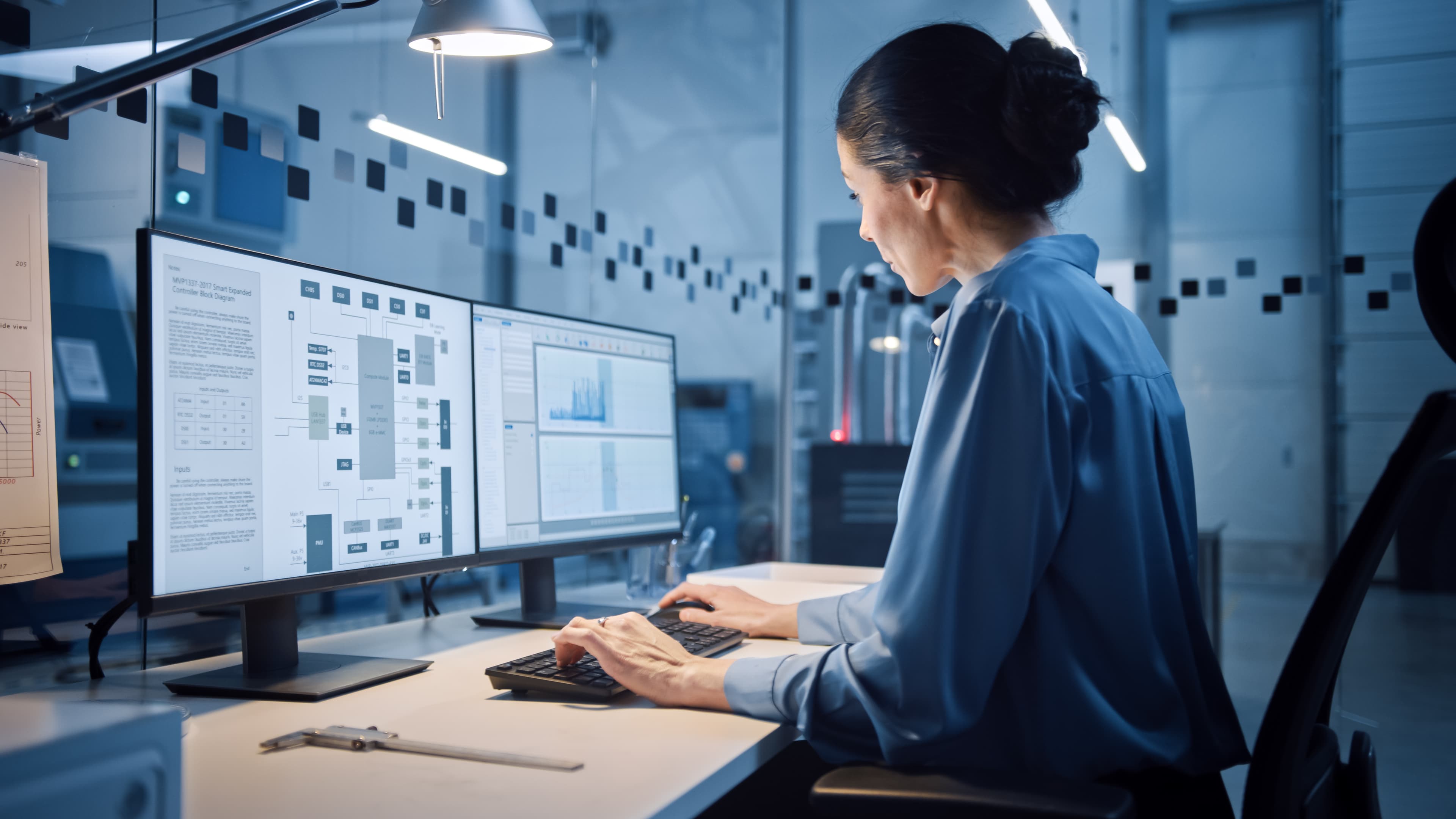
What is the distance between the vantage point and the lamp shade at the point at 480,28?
157 centimetres

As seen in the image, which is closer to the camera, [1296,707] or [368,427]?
[1296,707]

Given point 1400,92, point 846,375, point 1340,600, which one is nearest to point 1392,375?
point 1400,92

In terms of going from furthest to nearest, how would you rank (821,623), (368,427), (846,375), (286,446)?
(846,375) → (821,623) → (368,427) → (286,446)

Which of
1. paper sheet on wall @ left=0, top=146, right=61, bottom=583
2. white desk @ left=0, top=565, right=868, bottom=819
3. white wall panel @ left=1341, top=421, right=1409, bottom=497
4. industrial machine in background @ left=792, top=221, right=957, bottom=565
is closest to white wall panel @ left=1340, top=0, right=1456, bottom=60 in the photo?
white wall panel @ left=1341, top=421, right=1409, bottom=497

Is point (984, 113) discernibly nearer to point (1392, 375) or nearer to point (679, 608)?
point (679, 608)

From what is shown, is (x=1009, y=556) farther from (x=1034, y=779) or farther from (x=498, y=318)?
(x=498, y=318)

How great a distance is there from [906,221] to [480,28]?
0.81 metres

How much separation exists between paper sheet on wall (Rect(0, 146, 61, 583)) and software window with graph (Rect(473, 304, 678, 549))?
494mm

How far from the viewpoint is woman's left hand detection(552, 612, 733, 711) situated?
40.4 inches

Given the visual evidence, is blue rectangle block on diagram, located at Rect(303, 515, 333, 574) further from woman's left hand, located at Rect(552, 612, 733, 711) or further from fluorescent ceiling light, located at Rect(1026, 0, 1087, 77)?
fluorescent ceiling light, located at Rect(1026, 0, 1087, 77)

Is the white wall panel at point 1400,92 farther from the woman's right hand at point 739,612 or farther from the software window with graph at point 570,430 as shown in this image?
the woman's right hand at point 739,612

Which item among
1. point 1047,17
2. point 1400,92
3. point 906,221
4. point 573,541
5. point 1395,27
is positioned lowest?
point 573,541

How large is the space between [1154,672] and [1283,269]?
306 cm

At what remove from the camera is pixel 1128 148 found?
378cm
